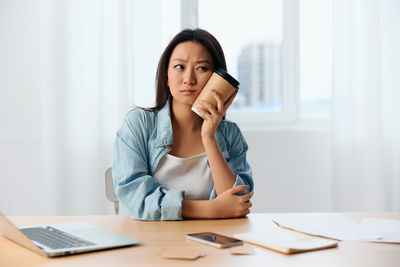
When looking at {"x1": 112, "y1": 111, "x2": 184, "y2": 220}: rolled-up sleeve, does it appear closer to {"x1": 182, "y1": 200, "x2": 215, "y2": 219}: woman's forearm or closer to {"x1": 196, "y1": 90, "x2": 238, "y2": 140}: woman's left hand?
{"x1": 182, "y1": 200, "x2": 215, "y2": 219}: woman's forearm

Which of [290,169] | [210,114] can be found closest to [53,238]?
[210,114]

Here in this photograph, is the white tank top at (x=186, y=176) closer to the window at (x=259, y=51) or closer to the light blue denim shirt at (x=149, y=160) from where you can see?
the light blue denim shirt at (x=149, y=160)

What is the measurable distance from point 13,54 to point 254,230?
2.06 metres

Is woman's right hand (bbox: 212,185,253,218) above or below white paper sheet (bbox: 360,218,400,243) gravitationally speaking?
above

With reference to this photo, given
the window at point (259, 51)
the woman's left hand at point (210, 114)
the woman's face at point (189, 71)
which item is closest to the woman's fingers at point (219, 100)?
the woman's left hand at point (210, 114)

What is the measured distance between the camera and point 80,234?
1.12 m

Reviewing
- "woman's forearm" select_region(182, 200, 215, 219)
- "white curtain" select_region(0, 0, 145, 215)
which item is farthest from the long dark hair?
"white curtain" select_region(0, 0, 145, 215)

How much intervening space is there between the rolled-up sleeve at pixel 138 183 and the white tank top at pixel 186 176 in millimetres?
51

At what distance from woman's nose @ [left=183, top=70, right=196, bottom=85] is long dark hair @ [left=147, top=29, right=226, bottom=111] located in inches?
4.1

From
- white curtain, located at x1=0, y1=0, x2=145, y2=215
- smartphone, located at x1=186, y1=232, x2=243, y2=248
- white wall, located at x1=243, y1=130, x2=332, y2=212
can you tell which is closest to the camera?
smartphone, located at x1=186, y1=232, x2=243, y2=248

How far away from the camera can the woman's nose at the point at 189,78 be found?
1483mm

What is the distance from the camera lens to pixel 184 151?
157 cm

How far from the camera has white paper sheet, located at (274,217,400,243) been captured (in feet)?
3.63

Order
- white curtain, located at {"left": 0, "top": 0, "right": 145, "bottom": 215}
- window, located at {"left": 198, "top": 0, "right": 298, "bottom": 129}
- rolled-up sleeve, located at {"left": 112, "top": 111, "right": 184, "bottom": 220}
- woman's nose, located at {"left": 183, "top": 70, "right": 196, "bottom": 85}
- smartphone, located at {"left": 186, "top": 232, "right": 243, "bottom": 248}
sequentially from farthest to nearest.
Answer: window, located at {"left": 198, "top": 0, "right": 298, "bottom": 129}
white curtain, located at {"left": 0, "top": 0, "right": 145, "bottom": 215}
woman's nose, located at {"left": 183, "top": 70, "right": 196, "bottom": 85}
rolled-up sleeve, located at {"left": 112, "top": 111, "right": 184, "bottom": 220}
smartphone, located at {"left": 186, "top": 232, "right": 243, "bottom": 248}
